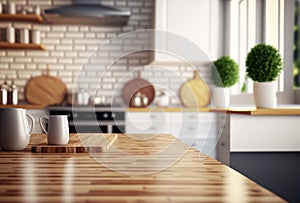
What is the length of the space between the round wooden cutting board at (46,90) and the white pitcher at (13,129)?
337cm

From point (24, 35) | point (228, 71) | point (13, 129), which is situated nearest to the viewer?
point (13, 129)

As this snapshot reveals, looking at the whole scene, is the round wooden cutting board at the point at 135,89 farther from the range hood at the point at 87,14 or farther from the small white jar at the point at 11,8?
the small white jar at the point at 11,8

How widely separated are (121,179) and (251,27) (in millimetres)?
3736

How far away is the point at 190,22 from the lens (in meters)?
4.51

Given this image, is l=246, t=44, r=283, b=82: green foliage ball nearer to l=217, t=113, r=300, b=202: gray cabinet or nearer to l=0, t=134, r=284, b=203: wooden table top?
l=217, t=113, r=300, b=202: gray cabinet

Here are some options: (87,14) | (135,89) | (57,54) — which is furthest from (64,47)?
(135,89)

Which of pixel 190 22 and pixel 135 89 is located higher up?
pixel 190 22

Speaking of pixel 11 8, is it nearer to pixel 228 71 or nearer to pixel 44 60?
pixel 44 60

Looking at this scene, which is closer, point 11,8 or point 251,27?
point 251,27

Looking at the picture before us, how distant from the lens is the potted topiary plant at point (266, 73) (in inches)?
121

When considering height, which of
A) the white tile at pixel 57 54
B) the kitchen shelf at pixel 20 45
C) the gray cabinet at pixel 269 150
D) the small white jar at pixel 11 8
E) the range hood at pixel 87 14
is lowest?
the gray cabinet at pixel 269 150

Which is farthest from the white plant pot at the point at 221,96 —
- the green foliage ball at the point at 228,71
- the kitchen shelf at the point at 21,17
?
the kitchen shelf at the point at 21,17

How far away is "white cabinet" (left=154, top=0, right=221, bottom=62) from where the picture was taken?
448 centimetres

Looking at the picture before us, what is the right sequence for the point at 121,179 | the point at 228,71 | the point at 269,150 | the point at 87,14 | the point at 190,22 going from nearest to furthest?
the point at 121,179, the point at 269,150, the point at 228,71, the point at 87,14, the point at 190,22
